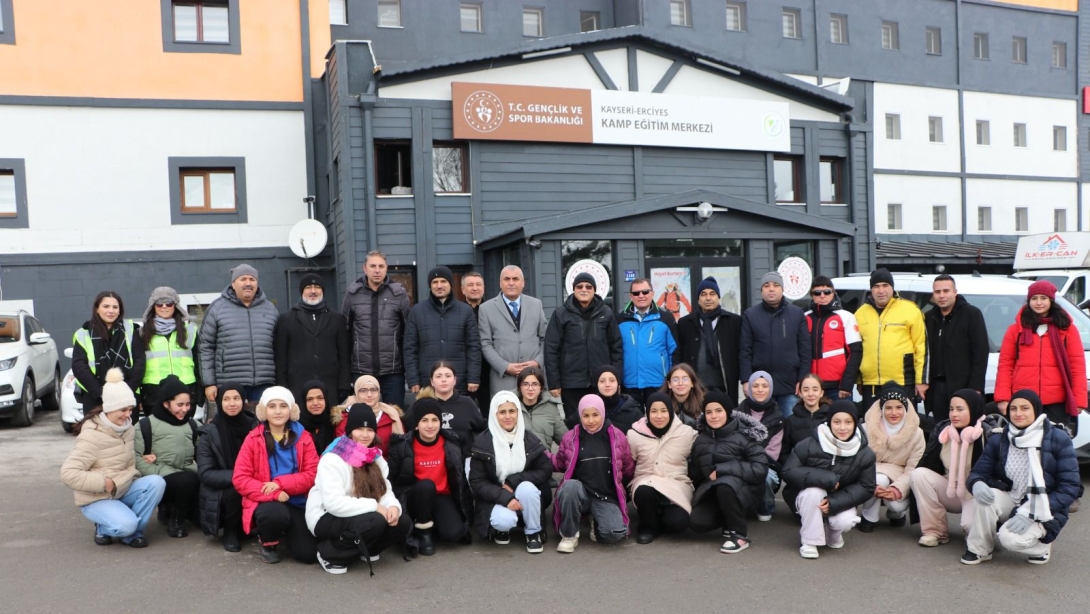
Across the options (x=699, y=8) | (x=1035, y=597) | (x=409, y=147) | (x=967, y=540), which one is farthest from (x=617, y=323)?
(x=699, y=8)

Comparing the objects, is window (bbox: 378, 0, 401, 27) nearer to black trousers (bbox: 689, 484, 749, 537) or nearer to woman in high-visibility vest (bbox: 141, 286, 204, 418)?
woman in high-visibility vest (bbox: 141, 286, 204, 418)

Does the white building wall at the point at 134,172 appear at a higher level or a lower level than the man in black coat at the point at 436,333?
higher

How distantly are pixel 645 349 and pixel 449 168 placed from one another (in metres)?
9.65

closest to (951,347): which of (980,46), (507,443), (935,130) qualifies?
(507,443)

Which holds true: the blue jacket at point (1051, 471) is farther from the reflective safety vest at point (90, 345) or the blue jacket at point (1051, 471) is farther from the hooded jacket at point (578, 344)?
the reflective safety vest at point (90, 345)

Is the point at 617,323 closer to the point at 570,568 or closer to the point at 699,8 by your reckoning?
the point at 570,568

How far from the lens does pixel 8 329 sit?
1213 cm

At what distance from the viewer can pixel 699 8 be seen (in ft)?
85.6

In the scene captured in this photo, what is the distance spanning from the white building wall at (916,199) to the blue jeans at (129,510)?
25.4 meters

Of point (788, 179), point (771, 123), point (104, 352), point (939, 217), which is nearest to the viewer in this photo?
point (104, 352)

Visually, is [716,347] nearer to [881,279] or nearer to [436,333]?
[881,279]

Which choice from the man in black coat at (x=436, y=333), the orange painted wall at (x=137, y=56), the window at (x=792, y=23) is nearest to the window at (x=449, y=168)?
the orange painted wall at (x=137, y=56)

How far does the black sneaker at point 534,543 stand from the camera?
19.3ft

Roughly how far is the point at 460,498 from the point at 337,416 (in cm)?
108
